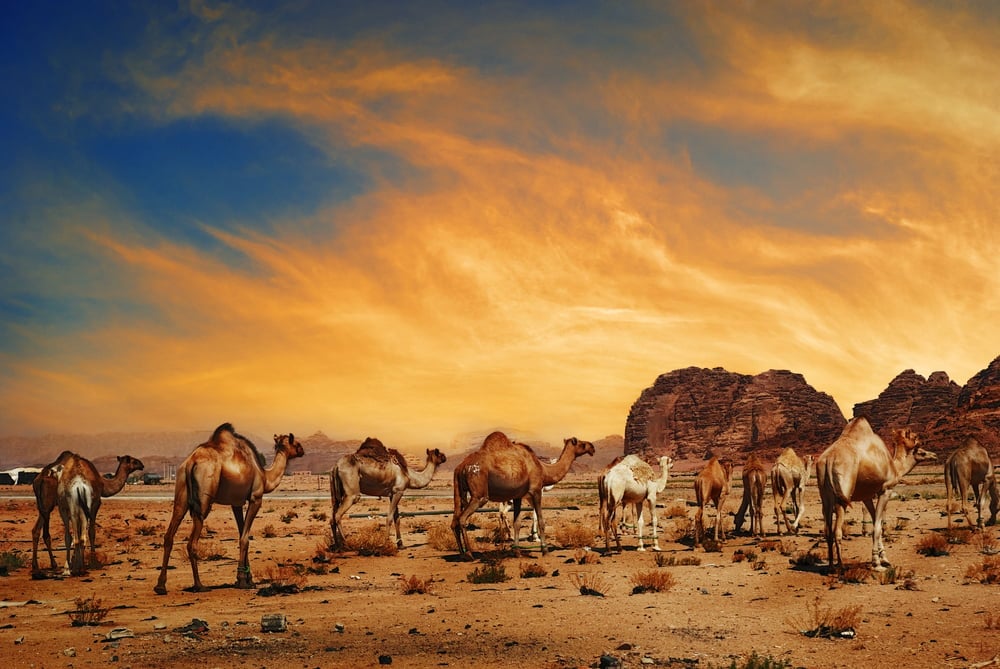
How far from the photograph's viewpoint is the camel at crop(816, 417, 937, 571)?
1545cm

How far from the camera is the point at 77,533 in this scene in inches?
717

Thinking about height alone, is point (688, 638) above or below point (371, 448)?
below

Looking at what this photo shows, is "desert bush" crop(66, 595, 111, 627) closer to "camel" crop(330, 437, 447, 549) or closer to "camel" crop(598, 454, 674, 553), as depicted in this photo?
"camel" crop(330, 437, 447, 549)

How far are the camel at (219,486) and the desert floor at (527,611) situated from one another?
2.61 ft

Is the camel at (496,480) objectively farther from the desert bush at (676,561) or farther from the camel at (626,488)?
the desert bush at (676,561)

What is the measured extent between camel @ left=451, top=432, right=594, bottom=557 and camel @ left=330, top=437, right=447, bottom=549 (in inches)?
129

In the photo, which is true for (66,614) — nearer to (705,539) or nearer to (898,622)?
(898,622)

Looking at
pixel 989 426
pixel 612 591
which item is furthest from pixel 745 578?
pixel 989 426

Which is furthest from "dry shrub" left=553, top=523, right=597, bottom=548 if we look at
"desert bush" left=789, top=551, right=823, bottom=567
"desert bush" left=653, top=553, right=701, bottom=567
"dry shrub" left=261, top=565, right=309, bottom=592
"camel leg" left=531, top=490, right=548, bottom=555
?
"dry shrub" left=261, top=565, right=309, bottom=592

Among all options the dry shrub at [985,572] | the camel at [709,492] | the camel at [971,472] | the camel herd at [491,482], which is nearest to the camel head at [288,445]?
the camel herd at [491,482]

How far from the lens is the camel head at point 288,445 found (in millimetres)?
17906

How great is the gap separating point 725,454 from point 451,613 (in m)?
185

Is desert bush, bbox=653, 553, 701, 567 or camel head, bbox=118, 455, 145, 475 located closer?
desert bush, bbox=653, 553, 701, 567

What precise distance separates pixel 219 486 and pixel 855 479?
12432 millimetres
